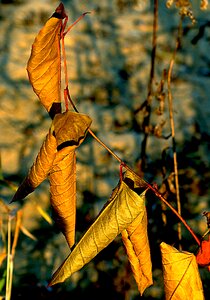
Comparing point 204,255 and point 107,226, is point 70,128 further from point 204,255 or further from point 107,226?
point 204,255

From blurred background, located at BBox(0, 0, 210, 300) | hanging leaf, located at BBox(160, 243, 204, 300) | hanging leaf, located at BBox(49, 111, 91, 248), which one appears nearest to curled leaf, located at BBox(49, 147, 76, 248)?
hanging leaf, located at BBox(49, 111, 91, 248)

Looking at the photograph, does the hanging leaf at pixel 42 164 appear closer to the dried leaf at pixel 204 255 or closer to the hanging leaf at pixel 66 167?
the hanging leaf at pixel 66 167

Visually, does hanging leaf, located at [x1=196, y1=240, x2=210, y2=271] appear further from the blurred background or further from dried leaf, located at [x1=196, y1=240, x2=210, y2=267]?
the blurred background

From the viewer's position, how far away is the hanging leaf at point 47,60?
0.73 meters

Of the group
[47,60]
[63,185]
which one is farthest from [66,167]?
[47,60]

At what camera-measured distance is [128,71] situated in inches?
104

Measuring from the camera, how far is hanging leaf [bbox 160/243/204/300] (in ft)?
2.63

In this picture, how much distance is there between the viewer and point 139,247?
804mm

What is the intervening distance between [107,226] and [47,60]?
0.23 meters

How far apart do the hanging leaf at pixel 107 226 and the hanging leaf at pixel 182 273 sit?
9cm

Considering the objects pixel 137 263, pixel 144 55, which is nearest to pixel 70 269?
pixel 137 263

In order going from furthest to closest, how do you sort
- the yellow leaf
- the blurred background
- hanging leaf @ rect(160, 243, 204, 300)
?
the blurred background → hanging leaf @ rect(160, 243, 204, 300) → the yellow leaf

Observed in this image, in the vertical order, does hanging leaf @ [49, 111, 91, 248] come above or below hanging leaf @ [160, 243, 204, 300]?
above

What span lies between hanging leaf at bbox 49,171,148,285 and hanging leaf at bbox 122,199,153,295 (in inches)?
1.1
